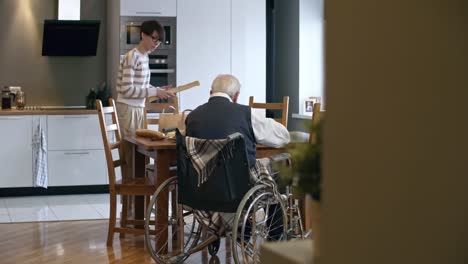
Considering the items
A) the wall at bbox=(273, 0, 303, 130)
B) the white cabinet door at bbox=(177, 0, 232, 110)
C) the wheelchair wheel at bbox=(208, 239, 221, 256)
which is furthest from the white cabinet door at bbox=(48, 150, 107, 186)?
the wheelchair wheel at bbox=(208, 239, 221, 256)

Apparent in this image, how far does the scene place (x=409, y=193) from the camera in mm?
1261

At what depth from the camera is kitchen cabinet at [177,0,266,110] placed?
7297 mm

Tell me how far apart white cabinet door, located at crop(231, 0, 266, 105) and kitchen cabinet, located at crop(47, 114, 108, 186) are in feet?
4.96

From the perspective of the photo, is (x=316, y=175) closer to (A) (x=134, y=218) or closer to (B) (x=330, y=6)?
(B) (x=330, y=6)

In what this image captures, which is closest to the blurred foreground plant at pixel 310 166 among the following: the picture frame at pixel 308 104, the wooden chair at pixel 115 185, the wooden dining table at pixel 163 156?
the wooden dining table at pixel 163 156

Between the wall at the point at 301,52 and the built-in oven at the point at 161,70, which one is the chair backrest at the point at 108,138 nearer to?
the built-in oven at the point at 161,70

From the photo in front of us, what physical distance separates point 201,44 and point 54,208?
84.2 inches

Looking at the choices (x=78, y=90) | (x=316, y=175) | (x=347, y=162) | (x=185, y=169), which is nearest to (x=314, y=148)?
(x=316, y=175)

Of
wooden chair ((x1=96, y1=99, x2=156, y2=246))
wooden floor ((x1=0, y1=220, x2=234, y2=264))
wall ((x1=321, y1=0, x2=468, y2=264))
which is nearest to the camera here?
wall ((x1=321, y1=0, x2=468, y2=264))

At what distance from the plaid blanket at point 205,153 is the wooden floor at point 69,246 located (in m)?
0.89

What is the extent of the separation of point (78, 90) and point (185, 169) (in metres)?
4.22

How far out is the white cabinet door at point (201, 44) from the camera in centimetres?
729

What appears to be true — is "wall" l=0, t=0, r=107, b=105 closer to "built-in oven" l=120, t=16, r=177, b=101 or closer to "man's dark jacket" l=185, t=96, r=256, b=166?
"built-in oven" l=120, t=16, r=177, b=101

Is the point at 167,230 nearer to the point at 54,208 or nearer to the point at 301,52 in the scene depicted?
the point at 54,208
